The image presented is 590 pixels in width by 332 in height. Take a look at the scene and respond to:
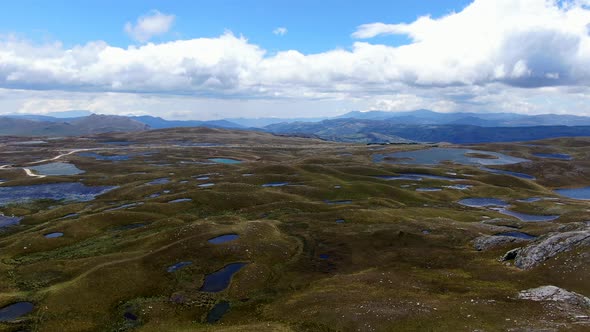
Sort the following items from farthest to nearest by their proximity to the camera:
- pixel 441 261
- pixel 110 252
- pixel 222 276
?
1. pixel 110 252
2. pixel 441 261
3. pixel 222 276

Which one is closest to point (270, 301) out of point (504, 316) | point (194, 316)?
point (194, 316)

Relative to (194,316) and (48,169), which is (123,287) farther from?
(48,169)

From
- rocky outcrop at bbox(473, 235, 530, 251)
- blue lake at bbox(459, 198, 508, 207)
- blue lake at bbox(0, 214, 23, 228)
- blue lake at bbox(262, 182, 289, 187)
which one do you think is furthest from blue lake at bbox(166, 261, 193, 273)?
blue lake at bbox(459, 198, 508, 207)

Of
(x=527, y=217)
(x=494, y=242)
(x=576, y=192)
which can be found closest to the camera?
(x=494, y=242)

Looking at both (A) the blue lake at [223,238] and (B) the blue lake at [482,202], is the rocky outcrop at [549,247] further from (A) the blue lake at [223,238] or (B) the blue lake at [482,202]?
(B) the blue lake at [482,202]

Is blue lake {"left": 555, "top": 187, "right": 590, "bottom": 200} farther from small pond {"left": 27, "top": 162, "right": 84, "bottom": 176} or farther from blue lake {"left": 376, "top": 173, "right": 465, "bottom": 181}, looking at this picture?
small pond {"left": 27, "top": 162, "right": 84, "bottom": 176}

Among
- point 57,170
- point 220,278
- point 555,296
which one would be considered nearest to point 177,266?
point 220,278

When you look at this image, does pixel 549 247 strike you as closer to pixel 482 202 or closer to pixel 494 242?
pixel 494 242
